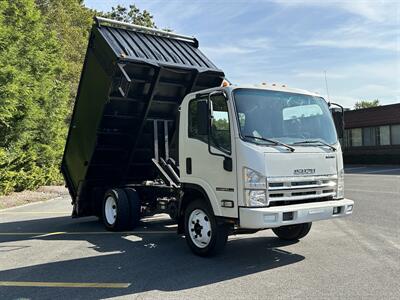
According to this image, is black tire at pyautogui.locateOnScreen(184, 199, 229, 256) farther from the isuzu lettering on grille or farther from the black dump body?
the black dump body

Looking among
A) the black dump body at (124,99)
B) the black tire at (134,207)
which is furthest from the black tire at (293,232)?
the black dump body at (124,99)

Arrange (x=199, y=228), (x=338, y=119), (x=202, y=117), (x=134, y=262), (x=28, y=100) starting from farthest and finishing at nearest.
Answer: (x=28, y=100) → (x=338, y=119) → (x=199, y=228) → (x=134, y=262) → (x=202, y=117)

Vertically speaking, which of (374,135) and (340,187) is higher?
A: (374,135)

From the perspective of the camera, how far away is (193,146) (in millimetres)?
7109

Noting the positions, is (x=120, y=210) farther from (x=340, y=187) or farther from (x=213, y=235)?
(x=340, y=187)

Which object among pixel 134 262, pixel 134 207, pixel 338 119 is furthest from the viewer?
pixel 134 207

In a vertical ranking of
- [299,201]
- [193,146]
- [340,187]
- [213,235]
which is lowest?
[213,235]

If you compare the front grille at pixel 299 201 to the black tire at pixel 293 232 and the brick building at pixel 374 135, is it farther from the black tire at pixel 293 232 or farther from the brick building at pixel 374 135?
the brick building at pixel 374 135

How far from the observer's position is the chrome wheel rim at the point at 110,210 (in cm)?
936

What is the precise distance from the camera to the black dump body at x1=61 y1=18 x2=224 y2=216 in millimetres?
8375

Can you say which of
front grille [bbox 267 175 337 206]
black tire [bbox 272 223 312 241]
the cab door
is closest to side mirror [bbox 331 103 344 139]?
front grille [bbox 267 175 337 206]

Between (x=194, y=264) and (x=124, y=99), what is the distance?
3.71 m

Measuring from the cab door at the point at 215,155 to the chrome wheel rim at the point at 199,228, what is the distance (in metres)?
0.41

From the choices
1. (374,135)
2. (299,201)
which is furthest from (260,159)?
(374,135)
